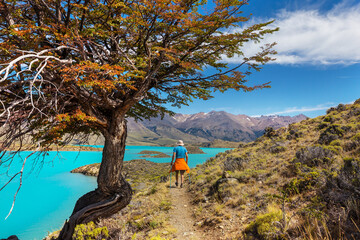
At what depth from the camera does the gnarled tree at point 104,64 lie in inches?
165

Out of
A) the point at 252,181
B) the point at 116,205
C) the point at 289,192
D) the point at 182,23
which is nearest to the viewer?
the point at 182,23

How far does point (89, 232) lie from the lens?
5406 millimetres

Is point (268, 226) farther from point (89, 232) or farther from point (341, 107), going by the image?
point (341, 107)

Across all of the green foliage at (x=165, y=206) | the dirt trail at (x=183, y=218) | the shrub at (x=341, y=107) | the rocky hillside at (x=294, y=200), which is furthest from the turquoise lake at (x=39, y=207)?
the shrub at (x=341, y=107)

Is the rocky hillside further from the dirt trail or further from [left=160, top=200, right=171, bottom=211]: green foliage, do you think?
[left=160, top=200, right=171, bottom=211]: green foliage

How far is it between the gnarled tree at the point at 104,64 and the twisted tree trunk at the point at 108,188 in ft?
0.11

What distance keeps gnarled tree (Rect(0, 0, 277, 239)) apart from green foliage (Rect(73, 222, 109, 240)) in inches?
12.5

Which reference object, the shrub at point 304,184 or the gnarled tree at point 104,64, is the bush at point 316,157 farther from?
the gnarled tree at point 104,64

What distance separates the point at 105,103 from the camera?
18.3 feet

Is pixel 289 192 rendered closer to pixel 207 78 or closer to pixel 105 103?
pixel 207 78

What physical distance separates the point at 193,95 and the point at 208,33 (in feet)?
10.1

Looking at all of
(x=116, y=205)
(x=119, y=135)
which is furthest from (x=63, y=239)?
(x=119, y=135)

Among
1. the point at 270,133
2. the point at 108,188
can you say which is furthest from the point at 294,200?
the point at 270,133

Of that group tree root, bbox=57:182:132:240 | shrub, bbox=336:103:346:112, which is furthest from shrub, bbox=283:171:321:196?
shrub, bbox=336:103:346:112
